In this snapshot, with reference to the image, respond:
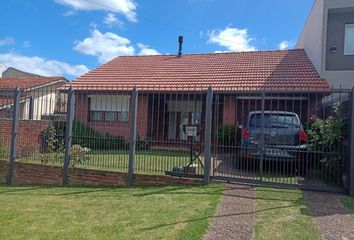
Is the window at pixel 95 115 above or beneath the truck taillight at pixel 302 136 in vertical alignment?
above

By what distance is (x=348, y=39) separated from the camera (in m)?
14.8

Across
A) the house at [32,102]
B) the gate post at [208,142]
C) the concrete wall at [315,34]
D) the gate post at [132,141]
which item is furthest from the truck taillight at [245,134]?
the concrete wall at [315,34]

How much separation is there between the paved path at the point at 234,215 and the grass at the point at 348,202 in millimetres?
1568

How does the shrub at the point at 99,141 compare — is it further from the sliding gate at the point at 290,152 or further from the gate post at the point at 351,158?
the gate post at the point at 351,158

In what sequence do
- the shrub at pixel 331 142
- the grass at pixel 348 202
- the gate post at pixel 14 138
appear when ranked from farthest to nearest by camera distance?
the gate post at pixel 14 138, the shrub at pixel 331 142, the grass at pixel 348 202

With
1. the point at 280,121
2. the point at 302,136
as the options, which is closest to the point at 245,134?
the point at 280,121

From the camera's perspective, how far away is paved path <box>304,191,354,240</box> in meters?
4.71

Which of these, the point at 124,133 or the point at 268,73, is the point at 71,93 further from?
the point at 268,73

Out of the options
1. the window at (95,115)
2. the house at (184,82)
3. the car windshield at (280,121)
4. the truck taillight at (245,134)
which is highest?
the house at (184,82)

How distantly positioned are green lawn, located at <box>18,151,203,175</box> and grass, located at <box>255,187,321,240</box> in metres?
1.94

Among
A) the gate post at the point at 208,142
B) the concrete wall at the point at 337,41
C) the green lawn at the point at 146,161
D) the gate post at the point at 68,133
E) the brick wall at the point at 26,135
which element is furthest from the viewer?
the concrete wall at the point at 337,41

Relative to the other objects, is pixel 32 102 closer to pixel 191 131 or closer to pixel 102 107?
pixel 102 107

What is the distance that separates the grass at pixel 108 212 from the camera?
4721mm

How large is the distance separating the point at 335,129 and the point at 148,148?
13.4 feet
